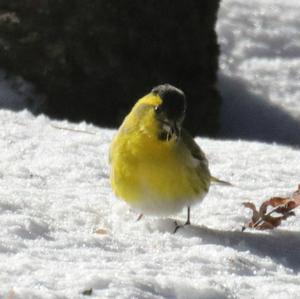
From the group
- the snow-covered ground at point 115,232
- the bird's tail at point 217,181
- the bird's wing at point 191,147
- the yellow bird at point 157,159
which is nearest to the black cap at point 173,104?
the yellow bird at point 157,159

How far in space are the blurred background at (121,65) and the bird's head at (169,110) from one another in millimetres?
3412

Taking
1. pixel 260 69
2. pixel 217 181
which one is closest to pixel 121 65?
pixel 260 69

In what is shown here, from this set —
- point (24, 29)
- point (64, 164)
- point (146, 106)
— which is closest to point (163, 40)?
point (24, 29)

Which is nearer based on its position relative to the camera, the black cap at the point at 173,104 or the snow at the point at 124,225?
the snow at the point at 124,225

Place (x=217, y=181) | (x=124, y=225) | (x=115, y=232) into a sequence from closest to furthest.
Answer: (x=115, y=232) < (x=124, y=225) < (x=217, y=181)

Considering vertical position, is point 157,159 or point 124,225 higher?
point 157,159

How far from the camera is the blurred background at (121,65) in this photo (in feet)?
27.7

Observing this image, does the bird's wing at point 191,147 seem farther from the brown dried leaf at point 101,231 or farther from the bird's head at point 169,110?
the brown dried leaf at point 101,231

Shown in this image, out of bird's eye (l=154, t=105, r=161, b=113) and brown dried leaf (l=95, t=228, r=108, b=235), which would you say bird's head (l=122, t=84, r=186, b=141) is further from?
brown dried leaf (l=95, t=228, r=108, b=235)

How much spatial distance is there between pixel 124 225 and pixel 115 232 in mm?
170

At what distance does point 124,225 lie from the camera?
17.1 ft

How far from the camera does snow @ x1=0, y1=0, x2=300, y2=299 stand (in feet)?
13.0

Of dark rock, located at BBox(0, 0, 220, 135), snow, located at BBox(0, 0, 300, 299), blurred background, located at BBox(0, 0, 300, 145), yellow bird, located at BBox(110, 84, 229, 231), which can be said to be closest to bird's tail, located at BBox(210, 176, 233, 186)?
snow, located at BBox(0, 0, 300, 299)

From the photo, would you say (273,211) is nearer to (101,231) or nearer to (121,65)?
(101,231)
